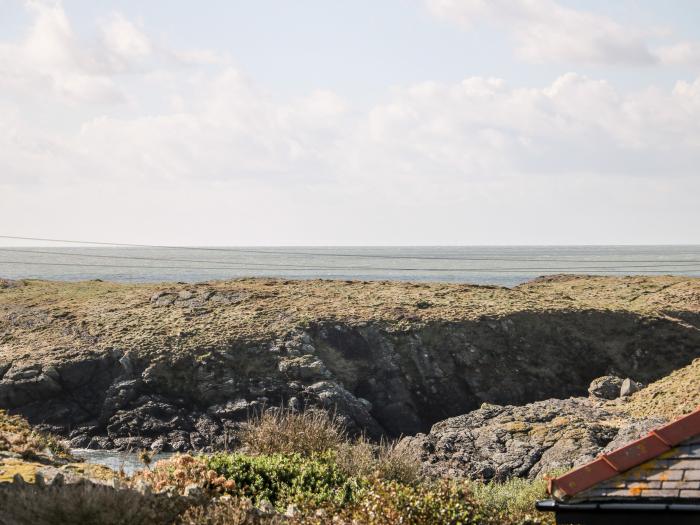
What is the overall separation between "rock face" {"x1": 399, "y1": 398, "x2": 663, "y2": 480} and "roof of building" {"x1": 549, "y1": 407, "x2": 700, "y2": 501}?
1957 cm

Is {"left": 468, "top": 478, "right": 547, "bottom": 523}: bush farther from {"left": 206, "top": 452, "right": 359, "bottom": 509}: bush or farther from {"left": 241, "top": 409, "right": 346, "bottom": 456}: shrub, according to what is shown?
{"left": 241, "top": 409, "right": 346, "bottom": 456}: shrub

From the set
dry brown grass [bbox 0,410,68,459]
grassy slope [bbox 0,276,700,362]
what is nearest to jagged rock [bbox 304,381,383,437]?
grassy slope [bbox 0,276,700,362]

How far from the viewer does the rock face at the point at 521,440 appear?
1292 inches

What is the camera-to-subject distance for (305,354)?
48219mm

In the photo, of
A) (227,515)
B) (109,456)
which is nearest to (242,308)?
(109,456)

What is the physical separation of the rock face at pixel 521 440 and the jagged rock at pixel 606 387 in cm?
384

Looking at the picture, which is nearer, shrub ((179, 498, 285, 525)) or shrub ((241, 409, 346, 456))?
shrub ((179, 498, 285, 525))

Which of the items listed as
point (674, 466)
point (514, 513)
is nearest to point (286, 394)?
point (514, 513)

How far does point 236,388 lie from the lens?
1770 inches

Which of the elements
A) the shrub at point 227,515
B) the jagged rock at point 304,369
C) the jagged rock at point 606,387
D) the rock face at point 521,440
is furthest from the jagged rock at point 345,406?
the shrub at point 227,515

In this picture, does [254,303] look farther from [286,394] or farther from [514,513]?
[514,513]

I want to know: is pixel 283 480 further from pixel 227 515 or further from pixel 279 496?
pixel 227 515

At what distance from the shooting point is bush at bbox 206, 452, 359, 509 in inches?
840

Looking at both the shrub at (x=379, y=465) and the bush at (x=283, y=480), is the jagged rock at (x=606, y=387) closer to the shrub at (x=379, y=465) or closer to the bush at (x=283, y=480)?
the shrub at (x=379, y=465)
